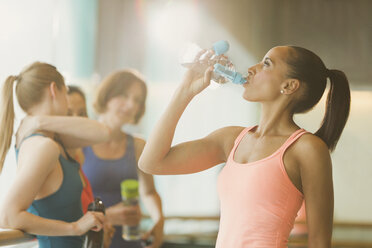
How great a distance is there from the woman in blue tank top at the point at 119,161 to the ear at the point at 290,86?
1.09m

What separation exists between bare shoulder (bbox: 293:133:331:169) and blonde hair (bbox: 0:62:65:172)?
0.92m

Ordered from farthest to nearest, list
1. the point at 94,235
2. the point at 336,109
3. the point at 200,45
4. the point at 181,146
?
the point at 200,45 < the point at 94,235 < the point at 181,146 < the point at 336,109

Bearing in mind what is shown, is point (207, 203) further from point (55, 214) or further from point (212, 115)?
point (55, 214)

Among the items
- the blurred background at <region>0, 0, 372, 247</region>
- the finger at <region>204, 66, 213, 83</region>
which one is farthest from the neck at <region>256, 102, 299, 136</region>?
the blurred background at <region>0, 0, 372, 247</region>

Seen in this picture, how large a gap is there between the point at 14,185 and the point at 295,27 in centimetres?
147

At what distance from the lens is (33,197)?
1.32 meters

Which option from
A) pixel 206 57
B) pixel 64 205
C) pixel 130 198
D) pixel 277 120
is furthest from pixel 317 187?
pixel 130 198

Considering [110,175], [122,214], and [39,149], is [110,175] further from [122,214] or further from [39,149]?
[39,149]

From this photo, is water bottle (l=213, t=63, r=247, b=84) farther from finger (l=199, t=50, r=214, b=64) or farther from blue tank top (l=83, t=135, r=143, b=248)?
blue tank top (l=83, t=135, r=143, b=248)

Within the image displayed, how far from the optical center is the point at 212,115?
2266 mm

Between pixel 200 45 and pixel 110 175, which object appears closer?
pixel 110 175

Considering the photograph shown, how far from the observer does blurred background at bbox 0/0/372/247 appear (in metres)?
2.03

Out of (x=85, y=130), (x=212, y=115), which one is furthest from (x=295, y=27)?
(x=85, y=130)

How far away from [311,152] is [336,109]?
171 millimetres
